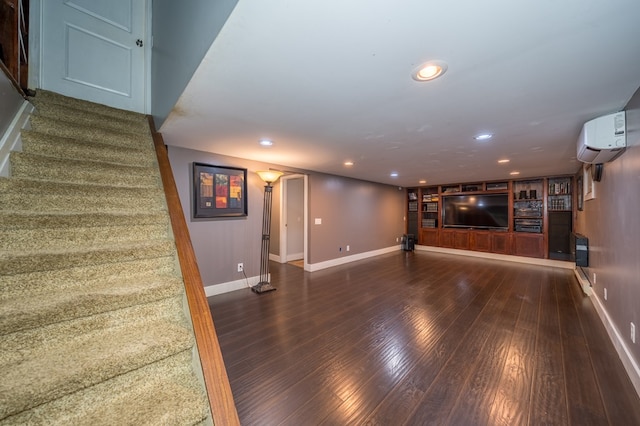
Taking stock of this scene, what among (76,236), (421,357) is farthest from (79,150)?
(421,357)

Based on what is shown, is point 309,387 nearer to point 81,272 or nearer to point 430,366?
point 430,366

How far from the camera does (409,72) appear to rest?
1.46 metres

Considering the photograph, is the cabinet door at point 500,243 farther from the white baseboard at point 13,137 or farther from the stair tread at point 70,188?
the white baseboard at point 13,137

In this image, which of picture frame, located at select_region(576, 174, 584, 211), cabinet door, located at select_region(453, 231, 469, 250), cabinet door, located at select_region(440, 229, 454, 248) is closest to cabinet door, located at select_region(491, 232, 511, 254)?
cabinet door, located at select_region(453, 231, 469, 250)

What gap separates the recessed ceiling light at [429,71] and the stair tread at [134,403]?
6.73 ft

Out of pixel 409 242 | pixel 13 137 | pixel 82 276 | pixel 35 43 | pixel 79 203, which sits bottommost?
pixel 409 242

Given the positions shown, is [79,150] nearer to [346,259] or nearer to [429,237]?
[346,259]

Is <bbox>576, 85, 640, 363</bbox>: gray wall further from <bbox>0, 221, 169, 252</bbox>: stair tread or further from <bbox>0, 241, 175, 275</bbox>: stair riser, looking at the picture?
<bbox>0, 221, 169, 252</bbox>: stair tread

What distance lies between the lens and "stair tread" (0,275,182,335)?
3.56 ft

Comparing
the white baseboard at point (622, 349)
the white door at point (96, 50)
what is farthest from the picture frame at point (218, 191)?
the white baseboard at point (622, 349)

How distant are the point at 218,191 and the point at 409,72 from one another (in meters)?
3.09

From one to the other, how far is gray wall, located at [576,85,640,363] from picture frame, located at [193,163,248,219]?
4166 mm

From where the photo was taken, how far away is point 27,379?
0.93 metres

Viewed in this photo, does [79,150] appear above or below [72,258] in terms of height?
above
